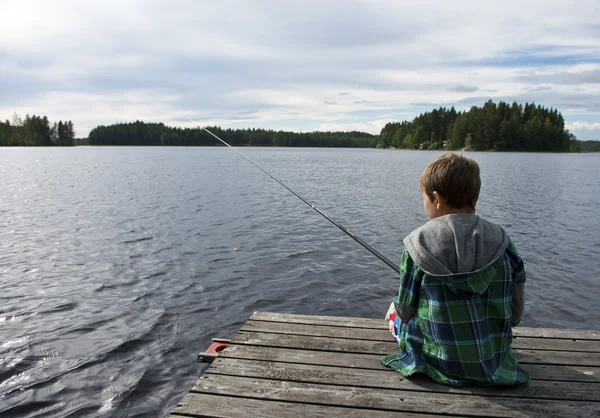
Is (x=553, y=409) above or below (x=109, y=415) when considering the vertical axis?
above

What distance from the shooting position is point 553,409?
2789mm

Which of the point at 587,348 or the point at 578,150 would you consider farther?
the point at 578,150

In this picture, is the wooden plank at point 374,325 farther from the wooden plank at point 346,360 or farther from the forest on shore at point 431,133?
the forest on shore at point 431,133

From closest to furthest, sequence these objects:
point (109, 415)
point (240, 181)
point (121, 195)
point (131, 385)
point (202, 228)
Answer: point (109, 415) → point (131, 385) → point (202, 228) → point (121, 195) → point (240, 181)

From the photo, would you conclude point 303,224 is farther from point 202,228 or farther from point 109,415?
point 109,415

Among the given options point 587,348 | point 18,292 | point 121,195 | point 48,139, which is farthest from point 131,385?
point 48,139

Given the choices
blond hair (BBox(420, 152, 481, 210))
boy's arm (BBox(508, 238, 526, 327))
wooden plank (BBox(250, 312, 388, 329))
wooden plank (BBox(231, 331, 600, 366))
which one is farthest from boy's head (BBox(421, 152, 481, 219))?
wooden plank (BBox(250, 312, 388, 329))

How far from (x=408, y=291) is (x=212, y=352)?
2.28 metres

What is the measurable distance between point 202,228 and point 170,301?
621 centimetres

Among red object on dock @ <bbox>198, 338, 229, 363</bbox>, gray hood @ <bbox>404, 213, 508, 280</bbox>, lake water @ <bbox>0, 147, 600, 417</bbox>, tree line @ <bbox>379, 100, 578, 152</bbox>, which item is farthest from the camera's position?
tree line @ <bbox>379, 100, 578, 152</bbox>

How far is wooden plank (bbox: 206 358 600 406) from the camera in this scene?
296cm

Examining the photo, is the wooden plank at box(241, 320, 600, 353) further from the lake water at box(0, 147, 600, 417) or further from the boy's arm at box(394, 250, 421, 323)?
the lake water at box(0, 147, 600, 417)

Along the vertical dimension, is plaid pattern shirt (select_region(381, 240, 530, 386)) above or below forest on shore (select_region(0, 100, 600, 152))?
below

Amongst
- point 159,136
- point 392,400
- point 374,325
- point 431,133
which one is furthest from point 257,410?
point 159,136
